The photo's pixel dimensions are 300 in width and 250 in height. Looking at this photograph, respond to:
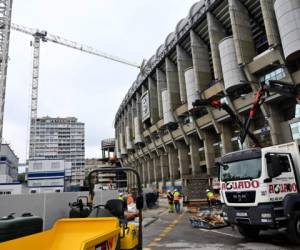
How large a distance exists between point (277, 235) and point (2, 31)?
3986 centimetres

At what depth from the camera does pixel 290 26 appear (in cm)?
2459

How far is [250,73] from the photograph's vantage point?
3019 cm

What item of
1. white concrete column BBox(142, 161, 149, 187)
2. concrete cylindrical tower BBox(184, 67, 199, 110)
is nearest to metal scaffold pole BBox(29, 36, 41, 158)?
white concrete column BBox(142, 161, 149, 187)

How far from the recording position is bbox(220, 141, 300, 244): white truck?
823 centimetres

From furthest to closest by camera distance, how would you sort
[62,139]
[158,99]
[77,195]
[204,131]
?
[62,139], [158,99], [204,131], [77,195]

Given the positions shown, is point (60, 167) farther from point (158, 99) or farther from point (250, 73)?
point (158, 99)

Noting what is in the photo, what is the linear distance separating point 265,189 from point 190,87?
3297cm

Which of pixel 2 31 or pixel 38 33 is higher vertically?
pixel 38 33

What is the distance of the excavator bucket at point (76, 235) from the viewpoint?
139 inches

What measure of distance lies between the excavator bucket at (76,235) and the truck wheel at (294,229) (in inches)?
246

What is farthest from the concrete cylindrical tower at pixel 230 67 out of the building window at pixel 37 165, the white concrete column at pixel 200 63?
the building window at pixel 37 165

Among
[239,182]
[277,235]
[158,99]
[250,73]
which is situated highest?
[158,99]

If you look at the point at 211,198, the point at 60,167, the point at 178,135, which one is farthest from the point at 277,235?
the point at 178,135

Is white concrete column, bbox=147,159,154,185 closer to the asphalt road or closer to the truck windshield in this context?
the asphalt road
